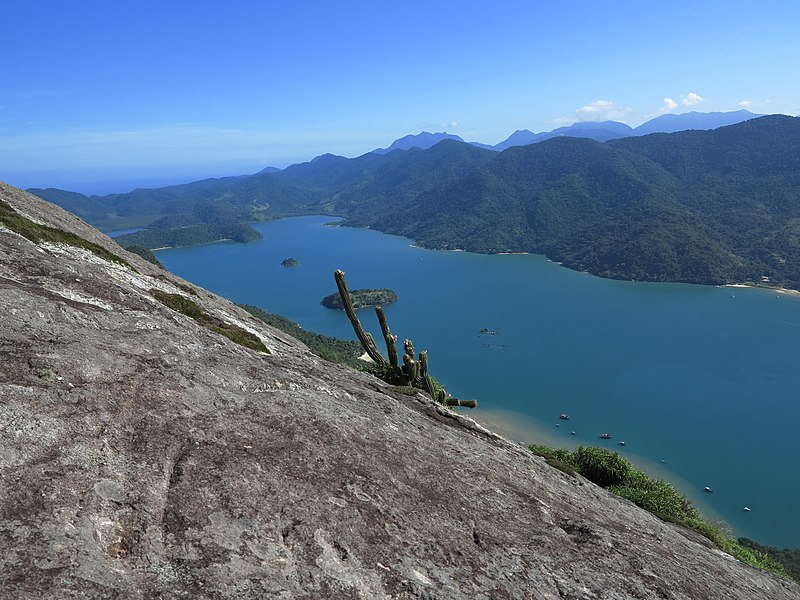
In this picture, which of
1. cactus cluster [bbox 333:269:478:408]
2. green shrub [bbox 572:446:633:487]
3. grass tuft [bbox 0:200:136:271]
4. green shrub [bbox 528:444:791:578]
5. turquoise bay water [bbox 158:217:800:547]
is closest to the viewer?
grass tuft [bbox 0:200:136:271]

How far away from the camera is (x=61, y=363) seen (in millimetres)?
10492

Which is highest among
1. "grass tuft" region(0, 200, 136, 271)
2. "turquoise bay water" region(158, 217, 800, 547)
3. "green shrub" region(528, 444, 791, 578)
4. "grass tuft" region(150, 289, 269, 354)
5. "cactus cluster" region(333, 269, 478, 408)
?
"grass tuft" region(0, 200, 136, 271)

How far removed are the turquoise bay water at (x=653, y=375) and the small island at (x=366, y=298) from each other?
145 inches

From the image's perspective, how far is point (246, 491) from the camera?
9.06 m

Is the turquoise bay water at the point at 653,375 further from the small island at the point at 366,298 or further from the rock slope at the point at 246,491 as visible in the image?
the rock slope at the point at 246,491

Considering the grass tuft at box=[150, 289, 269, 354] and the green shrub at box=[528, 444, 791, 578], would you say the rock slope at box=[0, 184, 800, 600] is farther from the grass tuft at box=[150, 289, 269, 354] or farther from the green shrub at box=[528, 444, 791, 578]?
the green shrub at box=[528, 444, 791, 578]

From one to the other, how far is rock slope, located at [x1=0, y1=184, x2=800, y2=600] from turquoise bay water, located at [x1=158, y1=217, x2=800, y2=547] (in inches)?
3292

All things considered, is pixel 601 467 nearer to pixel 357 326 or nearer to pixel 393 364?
pixel 393 364

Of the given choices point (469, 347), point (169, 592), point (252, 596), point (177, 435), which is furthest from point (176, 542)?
point (469, 347)

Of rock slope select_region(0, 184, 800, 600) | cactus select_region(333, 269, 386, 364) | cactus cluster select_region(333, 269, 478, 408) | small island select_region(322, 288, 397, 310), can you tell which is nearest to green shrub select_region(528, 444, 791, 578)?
cactus cluster select_region(333, 269, 478, 408)

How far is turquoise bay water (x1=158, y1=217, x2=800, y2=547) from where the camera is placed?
8875 cm

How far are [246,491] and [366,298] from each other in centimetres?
18302

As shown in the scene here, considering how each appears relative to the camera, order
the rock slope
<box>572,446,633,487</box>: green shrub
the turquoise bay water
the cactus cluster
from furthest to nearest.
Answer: the turquoise bay water, <box>572,446,633,487</box>: green shrub, the cactus cluster, the rock slope

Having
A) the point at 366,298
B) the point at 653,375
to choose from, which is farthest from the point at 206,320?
the point at 366,298
